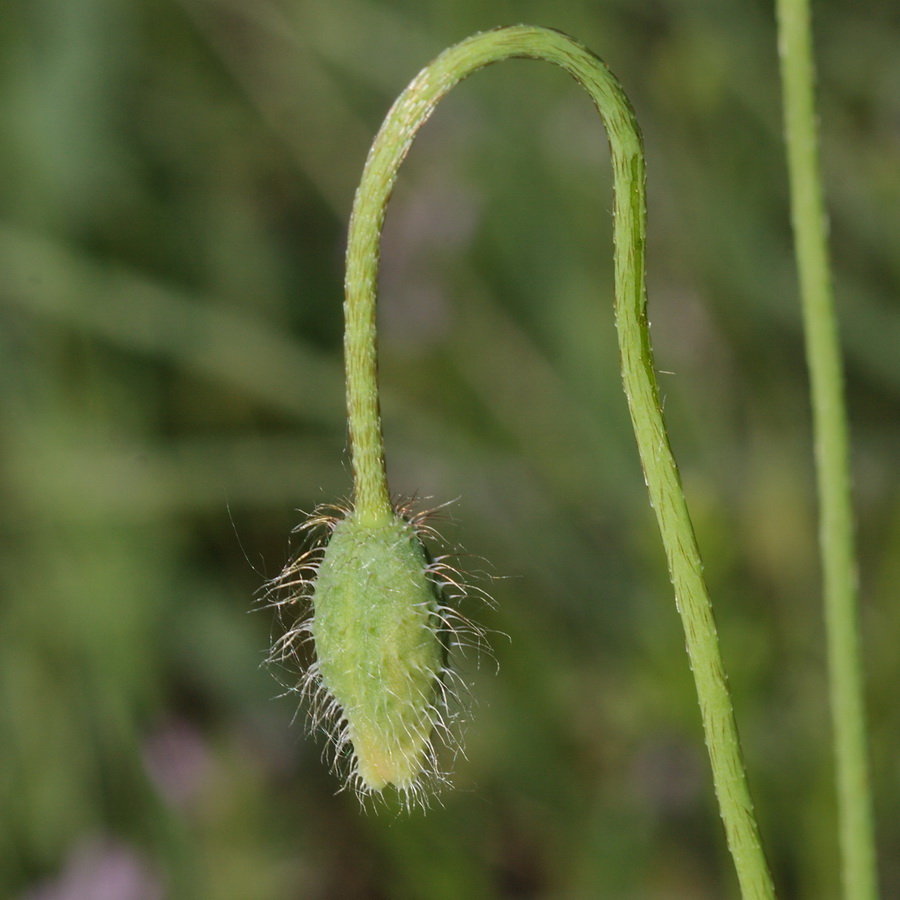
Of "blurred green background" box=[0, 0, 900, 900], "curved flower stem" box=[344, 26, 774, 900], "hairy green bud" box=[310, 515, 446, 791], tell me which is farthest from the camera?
"blurred green background" box=[0, 0, 900, 900]

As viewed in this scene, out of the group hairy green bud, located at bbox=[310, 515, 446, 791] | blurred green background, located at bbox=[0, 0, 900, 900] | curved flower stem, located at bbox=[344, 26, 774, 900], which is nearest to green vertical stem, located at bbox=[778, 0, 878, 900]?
curved flower stem, located at bbox=[344, 26, 774, 900]

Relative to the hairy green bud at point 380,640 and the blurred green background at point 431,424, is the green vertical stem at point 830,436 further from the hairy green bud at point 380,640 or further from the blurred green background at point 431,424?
the blurred green background at point 431,424

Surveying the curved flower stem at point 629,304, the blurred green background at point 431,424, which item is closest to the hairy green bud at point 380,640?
the curved flower stem at point 629,304

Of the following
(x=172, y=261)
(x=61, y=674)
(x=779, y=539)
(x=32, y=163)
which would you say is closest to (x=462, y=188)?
(x=172, y=261)

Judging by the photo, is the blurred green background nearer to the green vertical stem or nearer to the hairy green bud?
the green vertical stem

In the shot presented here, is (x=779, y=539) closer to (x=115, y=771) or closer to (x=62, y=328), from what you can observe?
(x=115, y=771)

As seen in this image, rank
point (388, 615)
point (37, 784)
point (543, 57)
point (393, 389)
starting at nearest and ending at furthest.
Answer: point (543, 57) < point (388, 615) < point (37, 784) < point (393, 389)
